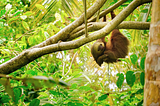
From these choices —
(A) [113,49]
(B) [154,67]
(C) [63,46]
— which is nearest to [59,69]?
(A) [113,49]

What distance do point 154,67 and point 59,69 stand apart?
275 centimetres

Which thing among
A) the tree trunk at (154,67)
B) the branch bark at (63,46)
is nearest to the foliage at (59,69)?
the branch bark at (63,46)

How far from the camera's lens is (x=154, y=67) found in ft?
2.16

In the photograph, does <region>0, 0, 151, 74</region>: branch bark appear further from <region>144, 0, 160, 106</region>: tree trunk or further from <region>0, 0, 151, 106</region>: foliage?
<region>144, 0, 160, 106</region>: tree trunk

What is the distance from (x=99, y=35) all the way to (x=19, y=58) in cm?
80

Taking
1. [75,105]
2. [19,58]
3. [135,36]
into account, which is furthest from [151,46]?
[135,36]

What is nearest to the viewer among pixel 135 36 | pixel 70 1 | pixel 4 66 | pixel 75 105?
pixel 75 105

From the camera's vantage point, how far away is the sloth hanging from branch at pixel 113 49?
2.98 metres

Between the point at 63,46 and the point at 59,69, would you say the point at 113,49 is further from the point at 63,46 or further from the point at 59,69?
the point at 63,46

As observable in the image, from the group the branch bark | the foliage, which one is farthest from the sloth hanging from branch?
the branch bark

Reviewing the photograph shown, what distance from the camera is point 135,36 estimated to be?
271 cm

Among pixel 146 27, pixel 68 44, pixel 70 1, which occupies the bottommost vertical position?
pixel 68 44

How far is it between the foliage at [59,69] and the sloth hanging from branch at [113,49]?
17 cm

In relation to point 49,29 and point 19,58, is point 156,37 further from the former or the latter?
point 49,29
